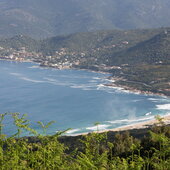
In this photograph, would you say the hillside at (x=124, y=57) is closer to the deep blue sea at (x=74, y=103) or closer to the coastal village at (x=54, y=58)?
the coastal village at (x=54, y=58)

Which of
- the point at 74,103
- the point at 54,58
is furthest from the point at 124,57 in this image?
the point at 74,103

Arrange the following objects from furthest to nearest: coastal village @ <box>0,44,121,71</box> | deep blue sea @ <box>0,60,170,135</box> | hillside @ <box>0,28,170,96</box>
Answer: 1. coastal village @ <box>0,44,121,71</box>
2. hillside @ <box>0,28,170,96</box>
3. deep blue sea @ <box>0,60,170,135</box>

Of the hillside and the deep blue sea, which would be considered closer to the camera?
the deep blue sea

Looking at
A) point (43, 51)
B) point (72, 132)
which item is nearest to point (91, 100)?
point (72, 132)

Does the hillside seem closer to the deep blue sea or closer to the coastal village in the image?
the coastal village

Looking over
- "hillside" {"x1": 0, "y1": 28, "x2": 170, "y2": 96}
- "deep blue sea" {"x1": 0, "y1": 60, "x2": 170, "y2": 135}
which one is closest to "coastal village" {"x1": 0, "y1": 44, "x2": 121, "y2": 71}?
"hillside" {"x1": 0, "y1": 28, "x2": 170, "y2": 96}

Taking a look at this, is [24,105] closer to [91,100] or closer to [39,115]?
[39,115]

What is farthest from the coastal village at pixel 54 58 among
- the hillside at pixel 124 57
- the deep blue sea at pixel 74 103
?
the deep blue sea at pixel 74 103

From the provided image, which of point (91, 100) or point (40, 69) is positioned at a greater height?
point (40, 69)
